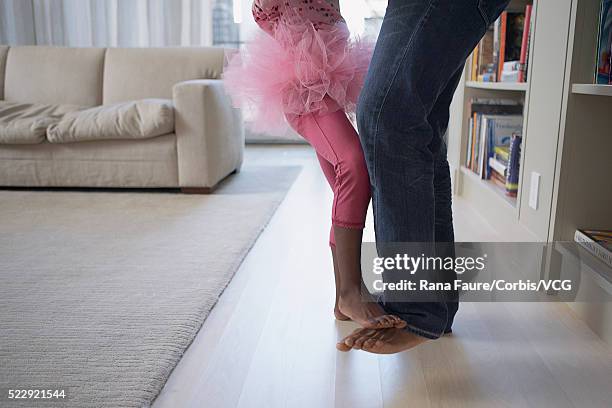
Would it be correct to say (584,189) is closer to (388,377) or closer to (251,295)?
(388,377)

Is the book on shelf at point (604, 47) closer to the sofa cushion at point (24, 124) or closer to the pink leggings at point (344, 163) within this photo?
the pink leggings at point (344, 163)

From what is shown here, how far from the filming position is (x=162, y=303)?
1443mm

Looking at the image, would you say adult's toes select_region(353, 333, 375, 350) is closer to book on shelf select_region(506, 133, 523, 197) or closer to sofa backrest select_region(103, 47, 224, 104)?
book on shelf select_region(506, 133, 523, 197)

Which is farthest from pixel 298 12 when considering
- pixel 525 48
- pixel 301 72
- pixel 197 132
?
pixel 197 132

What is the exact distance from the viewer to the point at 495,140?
2.34 metres

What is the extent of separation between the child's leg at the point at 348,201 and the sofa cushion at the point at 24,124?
6.73 feet

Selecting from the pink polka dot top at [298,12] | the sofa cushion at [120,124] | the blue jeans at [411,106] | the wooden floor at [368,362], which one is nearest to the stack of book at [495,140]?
the wooden floor at [368,362]

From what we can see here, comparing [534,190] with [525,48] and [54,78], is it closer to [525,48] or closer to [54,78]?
[525,48]

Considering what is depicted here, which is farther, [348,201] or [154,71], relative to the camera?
[154,71]

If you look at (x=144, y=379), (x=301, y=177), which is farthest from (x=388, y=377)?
(x=301, y=177)

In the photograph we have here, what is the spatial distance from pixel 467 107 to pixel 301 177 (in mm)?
1081

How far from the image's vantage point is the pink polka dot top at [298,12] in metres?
1.23

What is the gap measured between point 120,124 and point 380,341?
6.77 feet

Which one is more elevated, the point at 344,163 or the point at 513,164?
the point at 344,163
